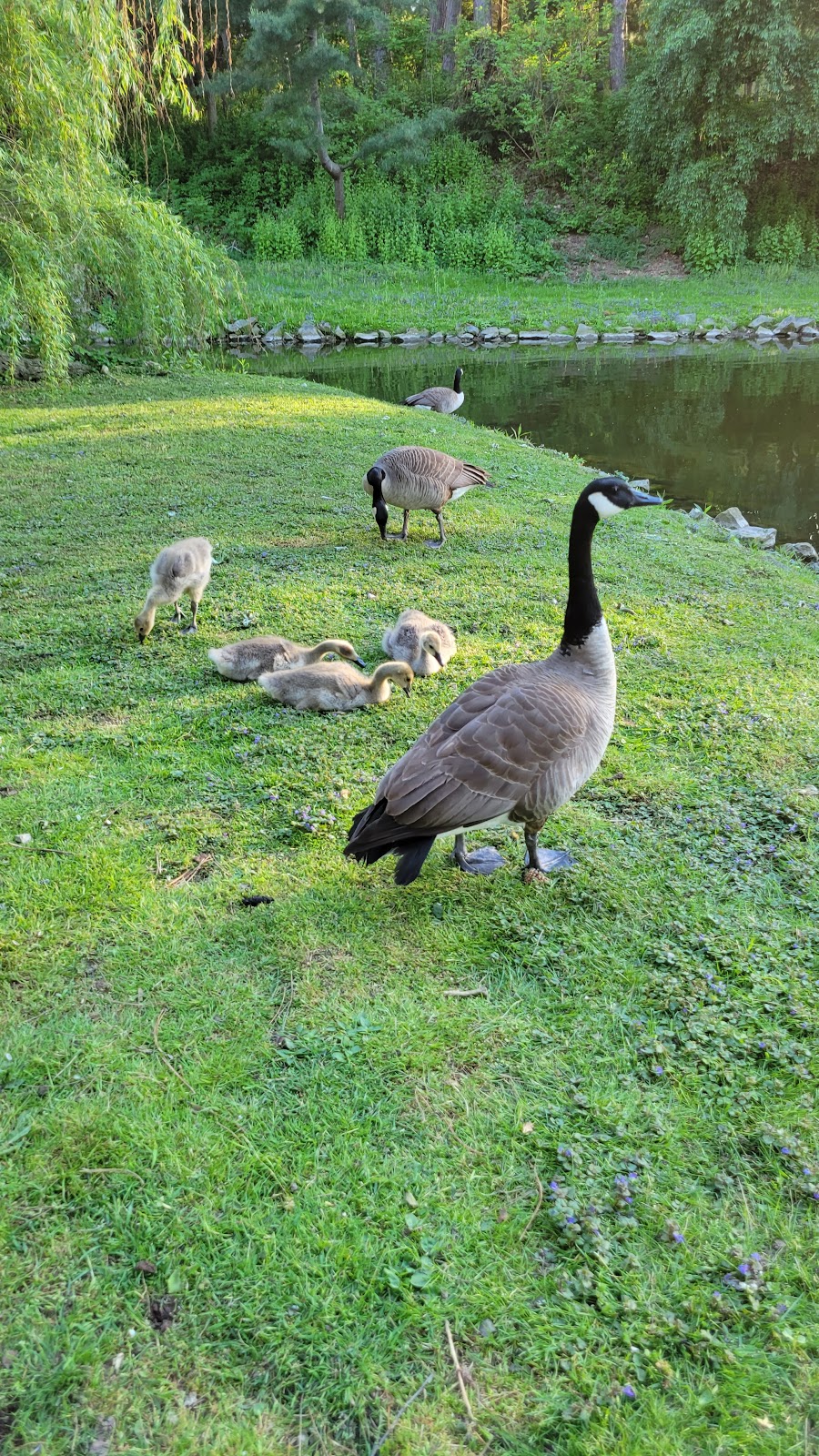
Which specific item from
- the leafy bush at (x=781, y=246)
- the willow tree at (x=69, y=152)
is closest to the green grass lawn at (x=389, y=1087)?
the willow tree at (x=69, y=152)

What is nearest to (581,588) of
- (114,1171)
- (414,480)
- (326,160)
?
(114,1171)

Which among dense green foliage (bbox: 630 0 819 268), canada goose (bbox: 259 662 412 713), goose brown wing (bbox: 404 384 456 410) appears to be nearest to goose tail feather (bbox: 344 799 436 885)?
canada goose (bbox: 259 662 412 713)

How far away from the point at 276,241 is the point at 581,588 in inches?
1325

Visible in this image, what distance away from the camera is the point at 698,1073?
10.2ft

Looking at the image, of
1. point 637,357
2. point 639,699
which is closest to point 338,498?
point 639,699

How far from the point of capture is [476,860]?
14.0 ft

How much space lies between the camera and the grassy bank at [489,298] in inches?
1080

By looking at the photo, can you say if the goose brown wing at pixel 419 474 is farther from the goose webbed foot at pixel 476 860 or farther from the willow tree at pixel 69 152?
the willow tree at pixel 69 152

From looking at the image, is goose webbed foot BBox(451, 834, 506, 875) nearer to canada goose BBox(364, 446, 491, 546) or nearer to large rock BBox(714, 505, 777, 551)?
canada goose BBox(364, 446, 491, 546)

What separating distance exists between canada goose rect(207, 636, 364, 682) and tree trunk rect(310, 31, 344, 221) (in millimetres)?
33051

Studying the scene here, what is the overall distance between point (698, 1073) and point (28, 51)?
38.3 ft

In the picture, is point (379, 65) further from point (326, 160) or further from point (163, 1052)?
point (163, 1052)

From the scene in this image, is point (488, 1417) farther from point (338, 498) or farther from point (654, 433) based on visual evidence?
point (654, 433)

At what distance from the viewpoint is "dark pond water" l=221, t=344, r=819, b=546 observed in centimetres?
1314
